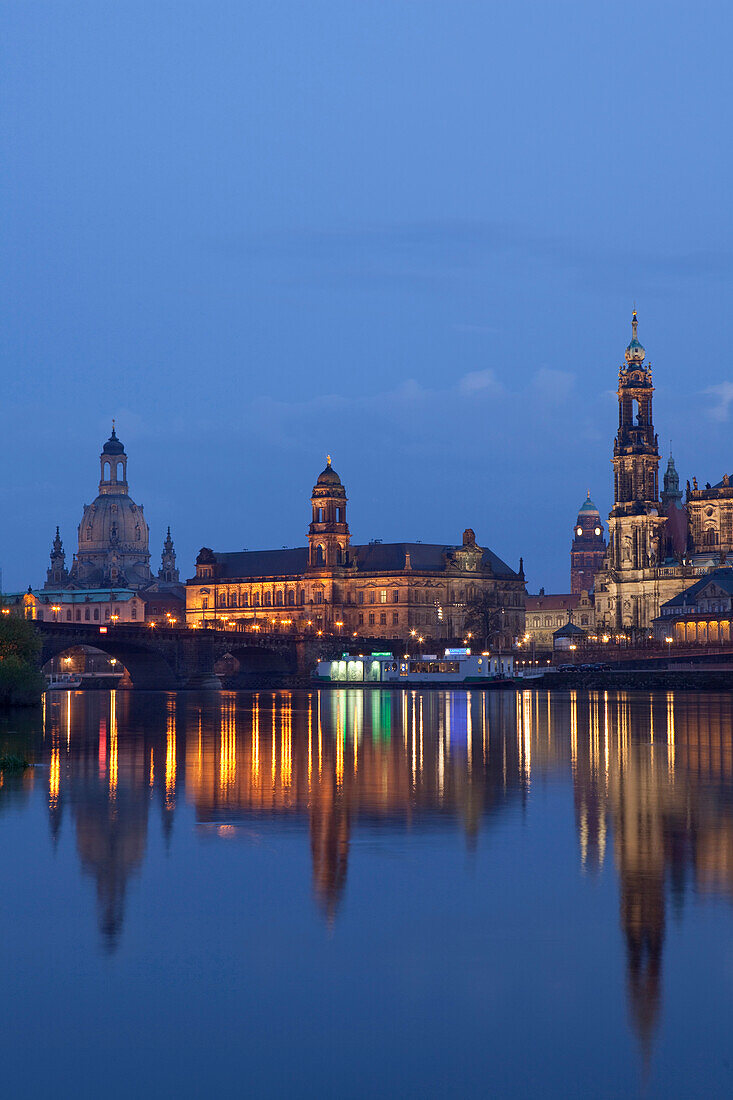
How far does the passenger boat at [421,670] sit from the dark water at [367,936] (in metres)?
135

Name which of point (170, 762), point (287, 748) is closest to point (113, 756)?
point (170, 762)

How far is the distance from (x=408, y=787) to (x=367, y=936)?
802 inches

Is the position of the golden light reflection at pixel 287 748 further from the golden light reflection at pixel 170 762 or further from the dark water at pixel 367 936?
the golden light reflection at pixel 170 762

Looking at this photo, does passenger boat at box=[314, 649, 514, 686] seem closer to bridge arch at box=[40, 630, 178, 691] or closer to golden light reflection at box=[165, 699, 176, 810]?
bridge arch at box=[40, 630, 178, 691]

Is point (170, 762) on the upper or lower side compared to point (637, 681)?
upper

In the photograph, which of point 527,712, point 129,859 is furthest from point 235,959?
point 527,712

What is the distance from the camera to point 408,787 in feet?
133

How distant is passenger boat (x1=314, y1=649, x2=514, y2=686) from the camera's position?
7023 inches

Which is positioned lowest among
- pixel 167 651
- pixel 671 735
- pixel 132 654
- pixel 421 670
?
pixel 671 735

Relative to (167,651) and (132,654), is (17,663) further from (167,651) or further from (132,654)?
(132,654)

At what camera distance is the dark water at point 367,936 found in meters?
14.9

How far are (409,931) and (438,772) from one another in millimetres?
25291

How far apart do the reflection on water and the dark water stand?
13 cm

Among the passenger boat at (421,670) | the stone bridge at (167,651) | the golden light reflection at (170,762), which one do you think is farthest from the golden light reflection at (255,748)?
the passenger boat at (421,670)
